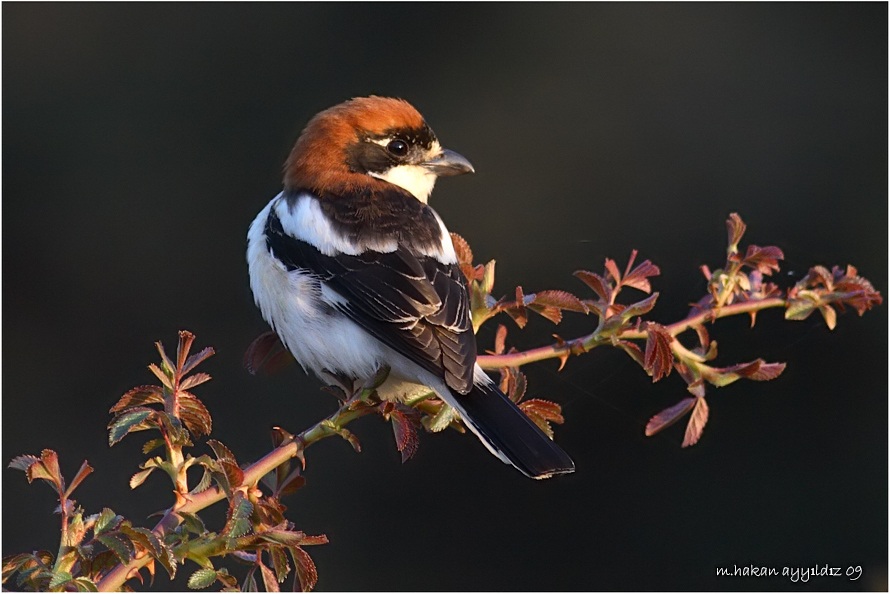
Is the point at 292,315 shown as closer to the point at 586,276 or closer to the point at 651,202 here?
the point at 586,276

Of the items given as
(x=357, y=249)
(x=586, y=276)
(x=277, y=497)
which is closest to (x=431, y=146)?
(x=357, y=249)

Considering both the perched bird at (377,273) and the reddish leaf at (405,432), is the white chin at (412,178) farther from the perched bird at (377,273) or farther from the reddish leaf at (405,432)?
the reddish leaf at (405,432)

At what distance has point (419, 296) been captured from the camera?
8.45 ft

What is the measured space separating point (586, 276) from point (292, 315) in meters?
0.95

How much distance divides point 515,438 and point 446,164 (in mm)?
1240

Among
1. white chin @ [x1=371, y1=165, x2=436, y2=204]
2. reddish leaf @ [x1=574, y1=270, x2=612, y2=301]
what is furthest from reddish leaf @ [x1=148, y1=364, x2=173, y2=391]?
white chin @ [x1=371, y1=165, x2=436, y2=204]

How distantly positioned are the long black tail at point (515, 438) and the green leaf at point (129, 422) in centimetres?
79

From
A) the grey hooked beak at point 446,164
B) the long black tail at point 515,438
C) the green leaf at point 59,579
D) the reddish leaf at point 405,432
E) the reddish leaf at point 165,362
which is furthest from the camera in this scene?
the grey hooked beak at point 446,164

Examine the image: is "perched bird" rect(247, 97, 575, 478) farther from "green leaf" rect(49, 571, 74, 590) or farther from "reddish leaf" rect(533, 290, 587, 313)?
"green leaf" rect(49, 571, 74, 590)

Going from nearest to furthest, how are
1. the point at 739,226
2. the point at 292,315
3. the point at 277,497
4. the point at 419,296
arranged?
1. the point at 277,497
2. the point at 739,226
3. the point at 419,296
4. the point at 292,315

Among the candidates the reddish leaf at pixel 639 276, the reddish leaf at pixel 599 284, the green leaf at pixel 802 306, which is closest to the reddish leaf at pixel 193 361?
the reddish leaf at pixel 599 284

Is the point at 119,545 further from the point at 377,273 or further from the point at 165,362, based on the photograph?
the point at 377,273

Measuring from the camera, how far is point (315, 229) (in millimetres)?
2834

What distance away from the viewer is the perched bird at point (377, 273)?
238 centimetres
